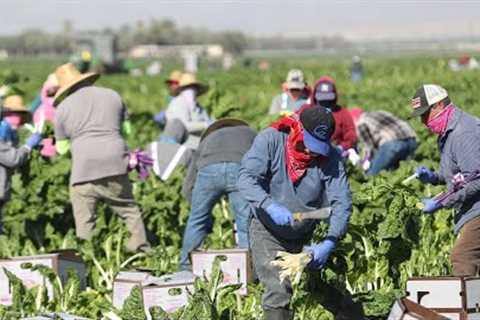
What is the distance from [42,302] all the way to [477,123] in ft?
9.51

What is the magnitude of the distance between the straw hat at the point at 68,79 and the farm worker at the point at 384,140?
3.23m

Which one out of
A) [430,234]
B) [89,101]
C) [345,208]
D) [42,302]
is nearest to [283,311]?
[345,208]

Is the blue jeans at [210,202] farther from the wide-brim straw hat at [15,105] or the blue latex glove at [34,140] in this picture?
the wide-brim straw hat at [15,105]

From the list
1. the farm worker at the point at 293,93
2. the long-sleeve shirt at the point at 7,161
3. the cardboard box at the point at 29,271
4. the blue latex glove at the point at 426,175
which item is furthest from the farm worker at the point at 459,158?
the farm worker at the point at 293,93

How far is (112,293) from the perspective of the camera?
7809 millimetres

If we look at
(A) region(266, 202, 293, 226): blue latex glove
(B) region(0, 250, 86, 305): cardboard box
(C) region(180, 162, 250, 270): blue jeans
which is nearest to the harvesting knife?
(A) region(266, 202, 293, 226): blue latex glove

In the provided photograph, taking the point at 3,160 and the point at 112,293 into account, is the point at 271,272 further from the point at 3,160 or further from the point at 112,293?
the point at 3,160

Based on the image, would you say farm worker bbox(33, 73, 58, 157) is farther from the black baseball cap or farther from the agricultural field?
the black baseball cap

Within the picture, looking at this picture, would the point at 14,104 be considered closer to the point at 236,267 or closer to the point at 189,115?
the point at 189,115

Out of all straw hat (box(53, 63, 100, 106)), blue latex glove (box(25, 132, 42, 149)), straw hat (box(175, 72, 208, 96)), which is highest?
straw hat (box(53, 63, 100, 106))

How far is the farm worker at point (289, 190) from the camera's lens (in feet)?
20.5

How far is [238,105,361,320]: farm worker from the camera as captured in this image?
626cm

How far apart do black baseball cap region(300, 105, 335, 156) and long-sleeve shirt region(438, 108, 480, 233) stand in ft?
3.04

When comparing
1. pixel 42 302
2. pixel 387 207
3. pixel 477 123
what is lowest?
pixel 42 302
